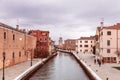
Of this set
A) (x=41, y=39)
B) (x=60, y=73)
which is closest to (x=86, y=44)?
(x=41, y=39)

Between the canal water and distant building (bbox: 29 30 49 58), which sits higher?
distant building (bbox: 29 30 49 58)

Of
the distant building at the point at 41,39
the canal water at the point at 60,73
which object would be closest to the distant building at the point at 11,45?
the canal water at the point at 60,73

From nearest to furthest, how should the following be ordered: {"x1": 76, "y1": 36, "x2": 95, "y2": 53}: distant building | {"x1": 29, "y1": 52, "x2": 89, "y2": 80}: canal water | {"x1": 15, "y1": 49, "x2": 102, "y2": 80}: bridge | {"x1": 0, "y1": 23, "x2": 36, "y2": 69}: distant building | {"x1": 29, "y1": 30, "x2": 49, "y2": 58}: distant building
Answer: {"x1": 15, "y1": 49, "x2": 102, "y2": 80}: bridge, {"x1": 29, "y1": 52, "x2": 89, "y2": 80}: canal water, {"x1": 0, "y1": 23, "x2": 36, "y2": 69}: distant building, {"x1": 29, "y1": 30, "x2": 49, "y2": 58}: distant building, {"x1": 76, "y1": 36, "x2": 95, "y2": 53}: distant building

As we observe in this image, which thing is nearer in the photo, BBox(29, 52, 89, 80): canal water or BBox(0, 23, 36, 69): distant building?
BBox(29, 52, 89, 80): canal water

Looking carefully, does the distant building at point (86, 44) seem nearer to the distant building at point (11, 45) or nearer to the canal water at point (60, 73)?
the distant building at point (11, 45)

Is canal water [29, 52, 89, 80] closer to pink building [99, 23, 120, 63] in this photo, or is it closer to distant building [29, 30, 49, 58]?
pink building [99, 23, 120, 63]

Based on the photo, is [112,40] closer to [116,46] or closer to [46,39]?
[116,46]

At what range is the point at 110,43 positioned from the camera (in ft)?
198

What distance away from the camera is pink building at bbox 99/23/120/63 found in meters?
60.0

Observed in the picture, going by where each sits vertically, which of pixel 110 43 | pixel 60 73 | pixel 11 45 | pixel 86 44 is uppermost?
pixel 86 44

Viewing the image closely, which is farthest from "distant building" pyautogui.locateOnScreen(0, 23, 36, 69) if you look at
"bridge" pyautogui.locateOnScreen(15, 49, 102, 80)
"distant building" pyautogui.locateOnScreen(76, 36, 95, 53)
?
"distant building" pyautogui.locateOnScreen(76, 36, 95, 53)

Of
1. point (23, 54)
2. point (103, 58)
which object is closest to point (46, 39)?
point (23, 54)

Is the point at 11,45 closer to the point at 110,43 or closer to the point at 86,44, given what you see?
the point at 110,43

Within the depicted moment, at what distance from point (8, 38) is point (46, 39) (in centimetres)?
5696
